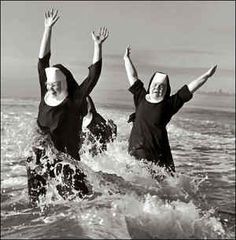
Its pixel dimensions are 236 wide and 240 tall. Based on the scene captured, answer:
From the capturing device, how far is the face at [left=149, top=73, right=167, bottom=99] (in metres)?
4.49

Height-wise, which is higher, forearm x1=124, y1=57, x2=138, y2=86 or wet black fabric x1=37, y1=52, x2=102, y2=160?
forearm x1=124, y1=57, x2=138, y2=86

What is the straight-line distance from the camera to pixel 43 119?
412cm

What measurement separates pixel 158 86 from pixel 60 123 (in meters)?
0.81

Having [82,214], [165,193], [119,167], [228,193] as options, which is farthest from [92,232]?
[228,193]

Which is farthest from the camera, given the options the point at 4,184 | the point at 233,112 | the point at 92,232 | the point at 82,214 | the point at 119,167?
the point at 233,112

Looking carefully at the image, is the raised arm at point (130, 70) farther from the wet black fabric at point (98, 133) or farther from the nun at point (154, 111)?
the wet black fabric at point (98, 133)

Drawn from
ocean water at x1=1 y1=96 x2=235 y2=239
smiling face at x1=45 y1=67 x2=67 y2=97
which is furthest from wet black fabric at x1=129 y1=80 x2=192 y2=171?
smiling face at x1=45 y1=67 x2=67 y2=97

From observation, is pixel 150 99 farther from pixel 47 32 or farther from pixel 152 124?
pixel 47 32

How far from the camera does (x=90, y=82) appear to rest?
4.10 m

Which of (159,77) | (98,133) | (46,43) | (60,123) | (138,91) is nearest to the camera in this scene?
(60,123)

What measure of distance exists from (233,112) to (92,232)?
23.4m

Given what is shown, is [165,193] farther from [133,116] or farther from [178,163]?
[178,163]

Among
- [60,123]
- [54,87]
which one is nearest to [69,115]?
[60,123]

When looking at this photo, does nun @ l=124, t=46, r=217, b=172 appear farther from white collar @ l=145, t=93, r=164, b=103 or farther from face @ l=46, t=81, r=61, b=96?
face @ l=46, t=81, r=61, b=96
